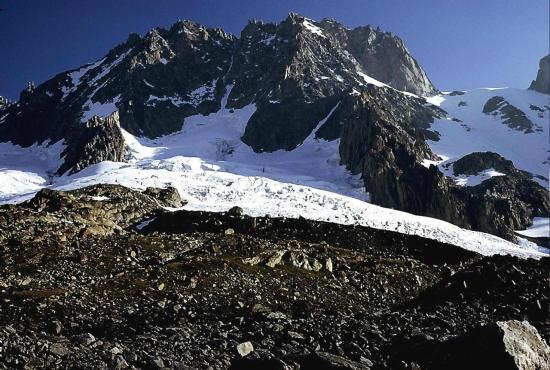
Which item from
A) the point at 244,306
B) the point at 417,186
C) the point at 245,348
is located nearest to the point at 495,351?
the point at 245,348

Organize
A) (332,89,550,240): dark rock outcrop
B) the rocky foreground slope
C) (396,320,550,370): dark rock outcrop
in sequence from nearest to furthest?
(396,320,550,370): dark rock outcrop → the rocky foreground slope → (332,89,550,240): dark rock outcrop

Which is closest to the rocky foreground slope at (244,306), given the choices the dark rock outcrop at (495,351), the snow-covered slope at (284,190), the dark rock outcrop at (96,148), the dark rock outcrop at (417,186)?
the dark rock outcrop at (495,351)

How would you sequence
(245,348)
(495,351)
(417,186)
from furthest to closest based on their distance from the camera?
(417,186) < (245,348) < (495,351)

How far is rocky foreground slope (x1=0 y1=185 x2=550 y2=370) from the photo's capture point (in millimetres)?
15117

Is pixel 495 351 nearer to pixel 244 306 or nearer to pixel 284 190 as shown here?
pixel 244 306

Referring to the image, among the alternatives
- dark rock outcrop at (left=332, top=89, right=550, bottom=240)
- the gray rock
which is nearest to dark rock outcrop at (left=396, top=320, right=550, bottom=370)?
the gray rock

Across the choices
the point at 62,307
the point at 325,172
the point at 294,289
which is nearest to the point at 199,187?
the point at 325,172

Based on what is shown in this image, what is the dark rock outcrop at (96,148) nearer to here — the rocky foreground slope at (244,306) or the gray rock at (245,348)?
the rocky foreground slope at (244,306)

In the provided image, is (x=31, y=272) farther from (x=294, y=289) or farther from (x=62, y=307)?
(x=294, y=289)

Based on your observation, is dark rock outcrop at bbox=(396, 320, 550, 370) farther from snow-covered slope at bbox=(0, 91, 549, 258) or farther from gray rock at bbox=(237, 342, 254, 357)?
snow-covered slope at bbox=(0, 91, 549, 258)

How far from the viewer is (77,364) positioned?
1451 cm

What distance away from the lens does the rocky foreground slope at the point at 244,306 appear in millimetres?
15117

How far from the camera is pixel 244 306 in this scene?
91.2 ft

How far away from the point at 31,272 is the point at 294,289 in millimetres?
16528
